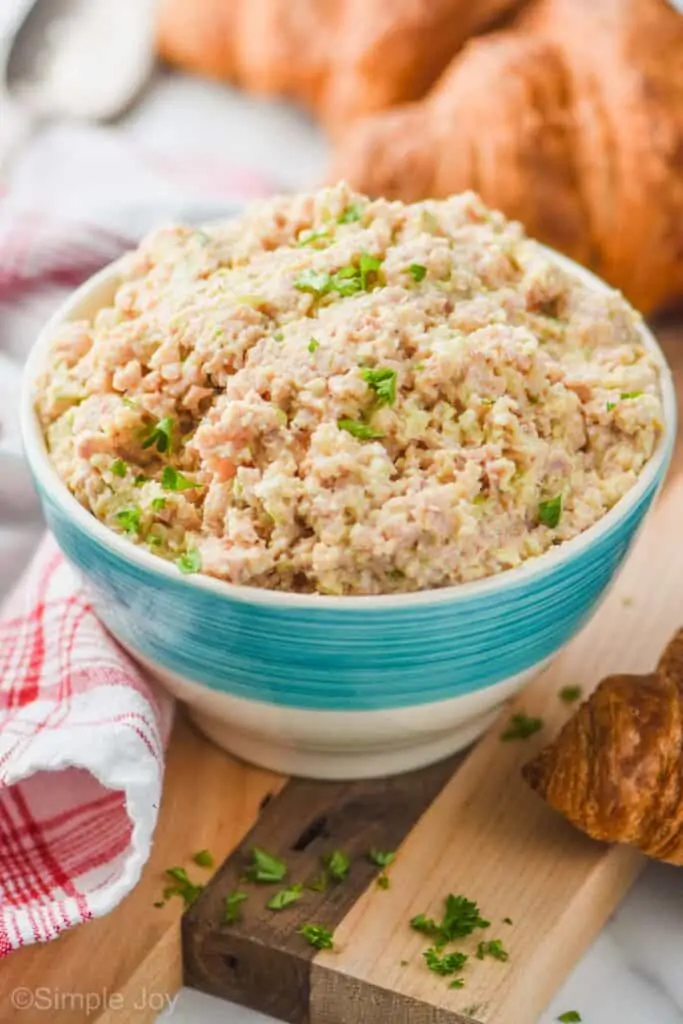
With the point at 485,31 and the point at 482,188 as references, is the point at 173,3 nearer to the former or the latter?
the point at 485,31

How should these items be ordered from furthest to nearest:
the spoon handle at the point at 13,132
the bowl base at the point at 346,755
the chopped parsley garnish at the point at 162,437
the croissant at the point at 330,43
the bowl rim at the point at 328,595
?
the spoon handle at the point at 13,132, the croissant at the point at 330,43, the bowl base at the point at 346,755, the chopped parsley garnish at the point at 162,437, the bowl rim at the point at 328,595

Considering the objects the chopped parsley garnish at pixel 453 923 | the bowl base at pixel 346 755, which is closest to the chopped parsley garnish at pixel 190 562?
the bowl base at pixel 346 755

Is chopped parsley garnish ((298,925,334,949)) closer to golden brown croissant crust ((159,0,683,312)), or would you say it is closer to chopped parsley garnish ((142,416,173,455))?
chopped parsley garnish ((142,416,173,455))

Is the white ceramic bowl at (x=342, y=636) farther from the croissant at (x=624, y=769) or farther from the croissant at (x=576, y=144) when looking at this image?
the croissant at (x=576, y=144)

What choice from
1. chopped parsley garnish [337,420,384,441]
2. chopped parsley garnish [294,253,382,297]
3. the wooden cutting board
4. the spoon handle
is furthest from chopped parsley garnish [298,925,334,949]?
the spoon handle

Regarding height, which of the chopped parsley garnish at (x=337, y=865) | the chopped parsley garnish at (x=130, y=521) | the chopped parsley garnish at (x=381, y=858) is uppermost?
the chopped parsley garnish at (x=130, y=521)

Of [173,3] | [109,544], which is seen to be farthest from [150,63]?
[109,544]
